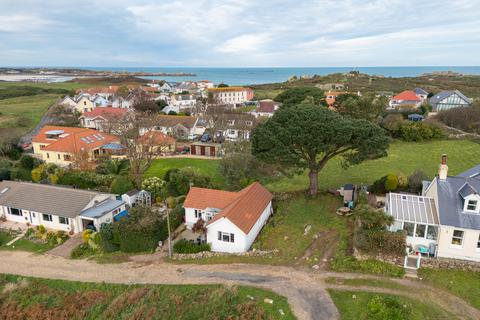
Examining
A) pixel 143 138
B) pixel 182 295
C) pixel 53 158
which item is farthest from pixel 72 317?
pixel 53 158

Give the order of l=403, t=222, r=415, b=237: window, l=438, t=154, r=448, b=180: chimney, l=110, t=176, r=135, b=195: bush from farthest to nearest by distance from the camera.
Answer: l=110, t=176, r=135, b=195: bush
l=438, t=154, r=448, b=180: chimney
l=403, t=222, r=415, b=237: window

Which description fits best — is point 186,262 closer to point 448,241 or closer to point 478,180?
point 448,241

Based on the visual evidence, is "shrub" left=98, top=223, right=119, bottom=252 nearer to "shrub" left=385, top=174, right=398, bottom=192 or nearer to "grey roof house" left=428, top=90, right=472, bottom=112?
"shrub" left=385, top=174, right=398, bottom=192

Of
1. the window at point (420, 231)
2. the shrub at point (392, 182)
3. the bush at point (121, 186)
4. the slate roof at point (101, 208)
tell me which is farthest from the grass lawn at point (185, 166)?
the window at point (420, 231)

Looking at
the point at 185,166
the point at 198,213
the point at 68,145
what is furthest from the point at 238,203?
the point at 68,145

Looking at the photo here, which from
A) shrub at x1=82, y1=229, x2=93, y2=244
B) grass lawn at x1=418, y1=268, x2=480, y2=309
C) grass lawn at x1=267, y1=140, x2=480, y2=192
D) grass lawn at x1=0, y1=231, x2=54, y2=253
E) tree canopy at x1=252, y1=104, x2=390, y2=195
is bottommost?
grass lawn at x1=0, y1=231, x2=54, y2=253

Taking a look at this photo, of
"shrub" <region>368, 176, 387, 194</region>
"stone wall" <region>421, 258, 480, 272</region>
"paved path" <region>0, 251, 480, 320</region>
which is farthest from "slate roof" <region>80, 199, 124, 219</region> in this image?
"stone wall" <region>421, 258, 480, 272</region>
